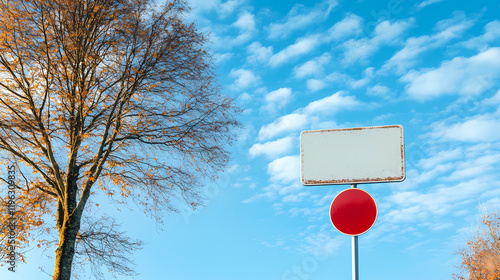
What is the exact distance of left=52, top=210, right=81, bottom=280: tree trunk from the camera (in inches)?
507

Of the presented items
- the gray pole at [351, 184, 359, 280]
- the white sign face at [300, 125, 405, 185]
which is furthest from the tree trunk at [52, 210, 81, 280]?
the gray pole at [351, 184, 359, 280]

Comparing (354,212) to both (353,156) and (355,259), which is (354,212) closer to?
(355,259)

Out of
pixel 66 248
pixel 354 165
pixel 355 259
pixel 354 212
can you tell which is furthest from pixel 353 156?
pixel 66 248

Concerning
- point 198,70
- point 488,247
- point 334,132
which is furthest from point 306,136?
point 488,247

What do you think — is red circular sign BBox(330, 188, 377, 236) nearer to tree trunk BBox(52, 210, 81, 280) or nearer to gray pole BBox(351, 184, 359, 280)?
gray pole BBox(351, 184, 359, 280)

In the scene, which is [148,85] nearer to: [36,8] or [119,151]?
[119,151]

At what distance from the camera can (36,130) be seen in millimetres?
13523

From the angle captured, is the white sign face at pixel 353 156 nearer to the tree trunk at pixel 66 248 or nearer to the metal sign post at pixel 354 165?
the metal sign post at pixel 354 165

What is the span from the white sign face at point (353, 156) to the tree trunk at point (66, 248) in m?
10.6

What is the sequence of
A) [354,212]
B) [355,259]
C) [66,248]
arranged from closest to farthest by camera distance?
1. [355,259]
2. [354,212]
3. [66,248]

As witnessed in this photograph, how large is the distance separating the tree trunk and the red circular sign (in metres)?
10.6

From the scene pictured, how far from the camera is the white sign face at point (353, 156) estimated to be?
4582mm

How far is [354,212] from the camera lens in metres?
4.63

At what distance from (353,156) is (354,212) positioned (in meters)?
0.57
